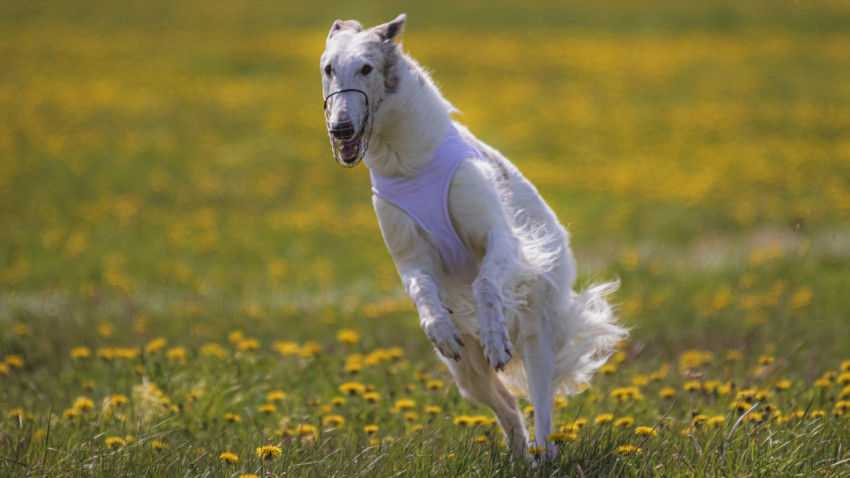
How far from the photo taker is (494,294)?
11.7 ft

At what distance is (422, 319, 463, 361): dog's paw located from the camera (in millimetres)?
3416

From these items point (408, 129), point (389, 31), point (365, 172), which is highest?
point (389, 31)

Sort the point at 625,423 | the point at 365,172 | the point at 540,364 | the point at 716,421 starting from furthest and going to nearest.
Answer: the point at 365,172 < the point at 540,364 < the point at 625,423 < the point at 716,421

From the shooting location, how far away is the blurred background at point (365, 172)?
865 centimetres

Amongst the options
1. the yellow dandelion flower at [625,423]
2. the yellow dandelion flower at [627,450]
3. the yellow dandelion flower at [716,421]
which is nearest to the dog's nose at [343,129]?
the yellow dandelion flower at [627,450]

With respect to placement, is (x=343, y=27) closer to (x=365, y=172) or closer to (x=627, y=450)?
(x=627, y=450)

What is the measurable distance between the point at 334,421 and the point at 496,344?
4.80 ft

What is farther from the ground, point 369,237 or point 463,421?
point 463,421

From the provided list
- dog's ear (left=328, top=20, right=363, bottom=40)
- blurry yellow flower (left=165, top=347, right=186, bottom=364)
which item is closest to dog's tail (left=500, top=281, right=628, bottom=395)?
dog's ear (left=328, top=20, right=363, bottom=40)

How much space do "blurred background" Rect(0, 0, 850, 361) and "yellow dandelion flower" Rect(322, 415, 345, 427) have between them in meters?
1.74

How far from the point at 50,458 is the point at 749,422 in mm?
2849

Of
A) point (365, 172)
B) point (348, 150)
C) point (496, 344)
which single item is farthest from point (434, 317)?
point (365, 172)

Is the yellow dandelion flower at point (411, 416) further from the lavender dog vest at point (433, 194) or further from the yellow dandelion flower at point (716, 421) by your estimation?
the yellow dandelion flower at point (716, 421)

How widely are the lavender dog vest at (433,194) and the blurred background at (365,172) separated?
63cm
